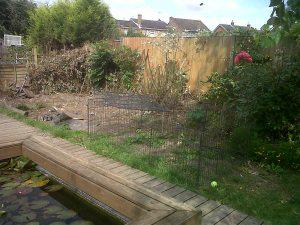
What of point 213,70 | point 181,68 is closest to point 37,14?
point 181,68

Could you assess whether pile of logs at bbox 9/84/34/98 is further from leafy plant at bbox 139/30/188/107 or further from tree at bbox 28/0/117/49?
leafy plant at bbox 139/30/188/107

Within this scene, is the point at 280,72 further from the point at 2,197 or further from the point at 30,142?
the point at 2,197

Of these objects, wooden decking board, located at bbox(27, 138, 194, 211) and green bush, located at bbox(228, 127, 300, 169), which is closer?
wooden decking board, located at bbox(27, 138, 194, 211)

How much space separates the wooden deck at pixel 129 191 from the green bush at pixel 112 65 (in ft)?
19.0

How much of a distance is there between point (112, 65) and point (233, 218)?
845 centimetres

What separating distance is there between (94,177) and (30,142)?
5.78ft

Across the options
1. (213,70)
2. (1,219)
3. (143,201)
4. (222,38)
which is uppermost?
(222,38)

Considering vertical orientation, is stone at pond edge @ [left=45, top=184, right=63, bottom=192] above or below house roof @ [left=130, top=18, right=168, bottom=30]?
below

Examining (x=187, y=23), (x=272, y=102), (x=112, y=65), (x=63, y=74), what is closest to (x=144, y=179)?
(x=272, y=102)

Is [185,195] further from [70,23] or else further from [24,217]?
[70,23]

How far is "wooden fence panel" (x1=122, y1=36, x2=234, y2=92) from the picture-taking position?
8547mm

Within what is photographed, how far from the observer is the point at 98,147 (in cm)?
541

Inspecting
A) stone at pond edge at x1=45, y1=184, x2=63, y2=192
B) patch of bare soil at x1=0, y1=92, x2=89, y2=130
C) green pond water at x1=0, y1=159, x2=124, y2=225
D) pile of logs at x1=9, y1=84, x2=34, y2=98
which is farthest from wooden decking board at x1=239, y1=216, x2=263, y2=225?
pile of logs at x1=9, y1=84, x2=34, y2=98

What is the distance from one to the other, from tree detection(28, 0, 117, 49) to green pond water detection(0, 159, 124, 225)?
9741mm
